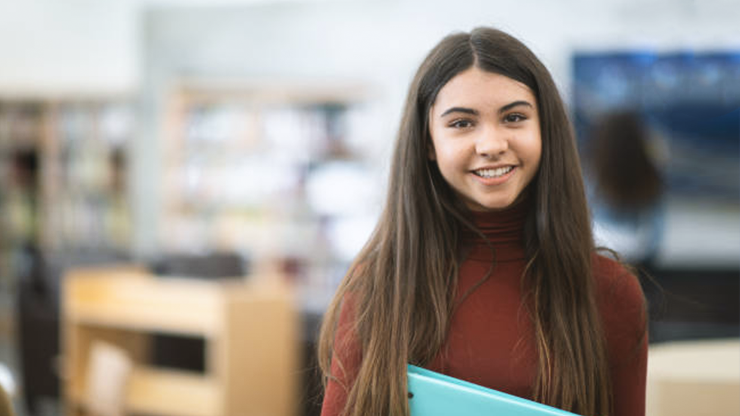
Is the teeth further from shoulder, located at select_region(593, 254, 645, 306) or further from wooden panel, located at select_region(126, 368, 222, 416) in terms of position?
wooden panel, located at select_region(126, 368, 222, 416)

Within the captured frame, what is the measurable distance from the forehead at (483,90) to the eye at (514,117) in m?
0.02

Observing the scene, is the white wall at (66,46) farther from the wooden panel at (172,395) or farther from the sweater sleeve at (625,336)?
the sweater sleeve at (625,336)

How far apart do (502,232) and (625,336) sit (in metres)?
0.24

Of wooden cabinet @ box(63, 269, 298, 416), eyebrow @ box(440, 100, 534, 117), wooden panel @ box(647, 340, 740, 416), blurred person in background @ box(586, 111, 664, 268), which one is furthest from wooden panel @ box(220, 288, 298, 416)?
eyebrow @ box(440, 100, 534, 117)

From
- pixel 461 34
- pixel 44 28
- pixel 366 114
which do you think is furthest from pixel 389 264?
pixel 44 28

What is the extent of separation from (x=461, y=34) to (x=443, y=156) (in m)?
0.19

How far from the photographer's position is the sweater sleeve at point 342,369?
3.71ft

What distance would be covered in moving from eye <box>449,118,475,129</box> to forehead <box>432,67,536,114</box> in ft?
0.08

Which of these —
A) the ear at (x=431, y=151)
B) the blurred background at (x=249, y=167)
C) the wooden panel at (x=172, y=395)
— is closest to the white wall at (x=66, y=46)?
the blurred background at (x=249, y=167)

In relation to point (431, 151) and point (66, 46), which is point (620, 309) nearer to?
point (431, 151)

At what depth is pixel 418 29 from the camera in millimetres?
6277

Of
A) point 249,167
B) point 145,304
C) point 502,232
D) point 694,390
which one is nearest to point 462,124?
point 502,232

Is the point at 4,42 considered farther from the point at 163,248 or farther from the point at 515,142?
the point at 515,142

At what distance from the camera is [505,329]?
3.67ft
